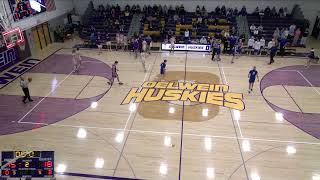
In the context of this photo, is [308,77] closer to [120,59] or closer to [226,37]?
[226,37]

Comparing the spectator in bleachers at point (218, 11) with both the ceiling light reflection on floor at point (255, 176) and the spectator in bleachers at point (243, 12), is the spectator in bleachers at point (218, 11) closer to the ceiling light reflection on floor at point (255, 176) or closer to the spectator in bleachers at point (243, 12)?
the spectator in bleachers at point (243, 12)

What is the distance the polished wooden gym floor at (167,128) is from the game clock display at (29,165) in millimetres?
1159

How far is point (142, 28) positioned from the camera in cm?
2611

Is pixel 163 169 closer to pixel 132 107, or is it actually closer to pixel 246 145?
pixel 246 145

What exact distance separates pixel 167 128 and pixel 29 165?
5.68m

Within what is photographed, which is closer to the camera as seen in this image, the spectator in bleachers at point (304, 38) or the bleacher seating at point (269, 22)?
the spectator in bleachers at point (304, 38)

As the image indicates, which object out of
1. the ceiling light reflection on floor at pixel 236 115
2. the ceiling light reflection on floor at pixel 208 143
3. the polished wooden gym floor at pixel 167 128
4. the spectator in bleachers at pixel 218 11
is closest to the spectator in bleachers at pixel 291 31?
the spectator in bleachers at pixel 218 11

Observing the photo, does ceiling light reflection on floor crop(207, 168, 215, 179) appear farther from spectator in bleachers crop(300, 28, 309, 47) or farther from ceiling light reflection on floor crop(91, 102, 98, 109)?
spectator in bleachers crop(300, 28, 309, 47)

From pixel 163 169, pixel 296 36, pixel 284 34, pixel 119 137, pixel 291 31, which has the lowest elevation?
pixel 163 169

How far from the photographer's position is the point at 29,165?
26.3 ft

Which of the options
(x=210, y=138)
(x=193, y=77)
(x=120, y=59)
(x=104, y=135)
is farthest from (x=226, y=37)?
(x=104, y=135)

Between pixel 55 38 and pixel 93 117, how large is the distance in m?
15.1

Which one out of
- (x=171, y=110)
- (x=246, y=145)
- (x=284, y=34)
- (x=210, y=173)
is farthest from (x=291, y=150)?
(x=284, y=34)

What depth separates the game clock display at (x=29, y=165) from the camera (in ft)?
25.9
